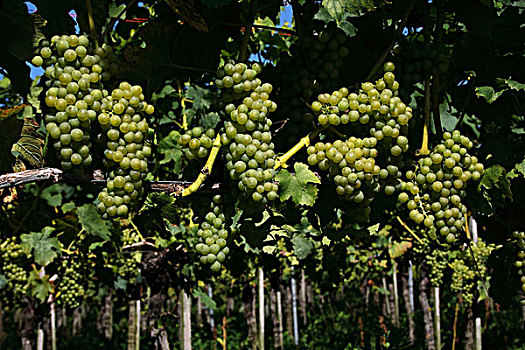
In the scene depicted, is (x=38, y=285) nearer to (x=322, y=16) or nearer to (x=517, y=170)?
(x=322, y=16)

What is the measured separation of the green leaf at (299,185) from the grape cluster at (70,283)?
446 cm

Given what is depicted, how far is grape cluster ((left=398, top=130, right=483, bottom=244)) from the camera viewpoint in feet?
6.42

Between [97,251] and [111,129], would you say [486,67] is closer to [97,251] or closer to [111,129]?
[111,129]

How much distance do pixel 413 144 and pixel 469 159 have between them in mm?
285

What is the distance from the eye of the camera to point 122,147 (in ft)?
5.35

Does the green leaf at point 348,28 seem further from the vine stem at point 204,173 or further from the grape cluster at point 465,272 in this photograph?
the grape cluster at point 465,272

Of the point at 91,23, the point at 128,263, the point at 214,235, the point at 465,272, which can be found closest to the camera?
the point at 91,23

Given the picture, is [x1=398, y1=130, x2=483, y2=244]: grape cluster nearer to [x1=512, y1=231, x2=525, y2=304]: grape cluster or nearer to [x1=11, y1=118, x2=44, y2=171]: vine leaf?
[x1=512, y1=231, x2=525, y2=304]: grape cluster

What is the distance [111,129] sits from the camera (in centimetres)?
163

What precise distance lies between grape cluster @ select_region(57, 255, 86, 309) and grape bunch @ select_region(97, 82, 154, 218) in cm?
436

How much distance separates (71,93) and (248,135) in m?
0.57

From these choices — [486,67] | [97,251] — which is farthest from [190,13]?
[97,251]

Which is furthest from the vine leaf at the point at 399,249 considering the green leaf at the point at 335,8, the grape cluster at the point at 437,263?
the green leaf at the point at 335,8

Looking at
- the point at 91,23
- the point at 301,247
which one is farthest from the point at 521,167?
the point at 91,23
